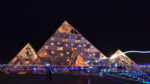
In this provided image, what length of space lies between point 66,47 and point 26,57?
6.04m

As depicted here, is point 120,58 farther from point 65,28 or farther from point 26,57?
point 26,57

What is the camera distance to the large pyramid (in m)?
32.1

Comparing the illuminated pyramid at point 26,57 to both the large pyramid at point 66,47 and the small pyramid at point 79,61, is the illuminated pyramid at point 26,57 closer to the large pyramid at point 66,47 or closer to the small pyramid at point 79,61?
the large pyramid at point 66,47

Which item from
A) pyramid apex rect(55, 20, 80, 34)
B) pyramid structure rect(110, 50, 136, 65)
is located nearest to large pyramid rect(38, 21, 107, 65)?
pyramid apex rect(55, 20, 80, 34)

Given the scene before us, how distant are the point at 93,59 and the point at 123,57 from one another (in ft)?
18.7

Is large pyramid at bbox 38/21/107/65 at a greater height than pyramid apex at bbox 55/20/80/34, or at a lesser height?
lesser

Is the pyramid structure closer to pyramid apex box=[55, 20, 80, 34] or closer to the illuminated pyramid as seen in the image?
pyramid apex box=[55, 20, 80, 34]

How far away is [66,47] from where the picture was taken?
3356 cm

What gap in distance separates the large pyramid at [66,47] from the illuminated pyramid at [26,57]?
6.19 feet

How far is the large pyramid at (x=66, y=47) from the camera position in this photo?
3212cm

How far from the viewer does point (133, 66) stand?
3516cm

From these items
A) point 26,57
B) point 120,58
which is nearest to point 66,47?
point 26,57

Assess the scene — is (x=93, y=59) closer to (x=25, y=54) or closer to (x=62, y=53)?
(x=62, y=53)

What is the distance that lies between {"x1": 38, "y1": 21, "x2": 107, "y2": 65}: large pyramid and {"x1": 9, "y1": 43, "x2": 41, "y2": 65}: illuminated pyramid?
189cm
